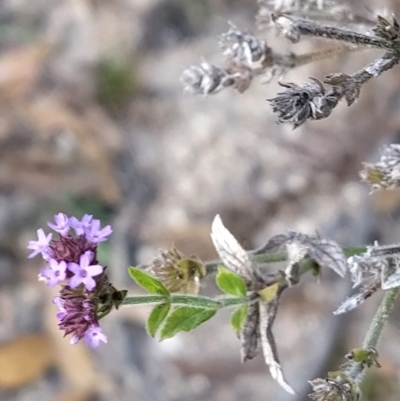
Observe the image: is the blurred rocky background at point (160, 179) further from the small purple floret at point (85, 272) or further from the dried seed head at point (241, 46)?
the small purple floret at point (85, 272)

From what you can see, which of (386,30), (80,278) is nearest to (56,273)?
(80,278)

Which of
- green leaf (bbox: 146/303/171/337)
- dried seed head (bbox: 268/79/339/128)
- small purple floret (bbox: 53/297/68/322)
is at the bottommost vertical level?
green leaf (bbox: 146/303/171/337)

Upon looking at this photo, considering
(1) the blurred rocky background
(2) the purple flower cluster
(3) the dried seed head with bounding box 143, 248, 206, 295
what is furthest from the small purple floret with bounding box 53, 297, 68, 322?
(1) the blurred rocky background

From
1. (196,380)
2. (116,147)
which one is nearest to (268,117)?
(116,147)

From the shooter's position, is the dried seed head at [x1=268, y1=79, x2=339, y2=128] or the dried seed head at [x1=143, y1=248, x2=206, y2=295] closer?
the dried seed head at [x1=268, y1=79, x2=339, y2=128]

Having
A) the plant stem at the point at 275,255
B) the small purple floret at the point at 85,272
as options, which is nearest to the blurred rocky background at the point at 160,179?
the plant stem at the point at 275,255

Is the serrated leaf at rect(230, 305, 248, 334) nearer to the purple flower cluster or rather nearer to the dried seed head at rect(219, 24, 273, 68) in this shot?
the purple flower cluster

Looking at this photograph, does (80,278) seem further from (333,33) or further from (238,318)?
(333,33)
